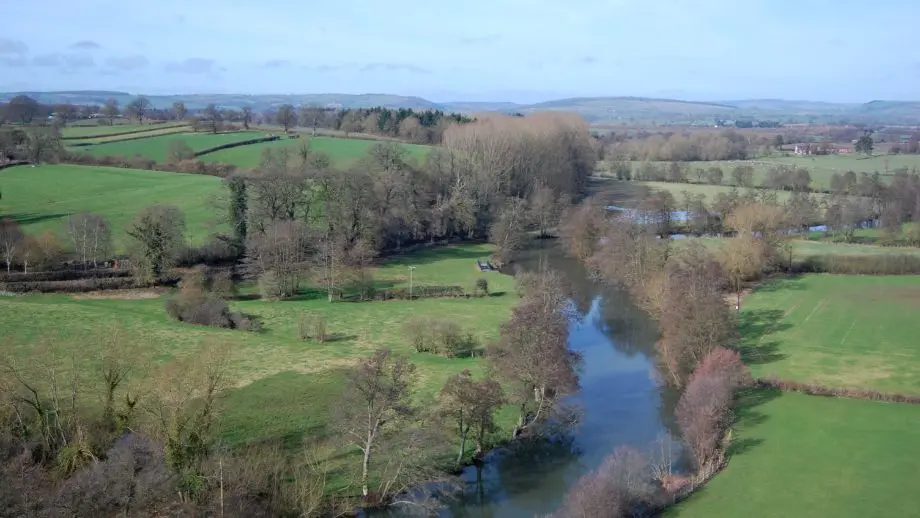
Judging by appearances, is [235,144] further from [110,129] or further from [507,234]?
[507,234]

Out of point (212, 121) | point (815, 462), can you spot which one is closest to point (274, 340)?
point (815, 462)

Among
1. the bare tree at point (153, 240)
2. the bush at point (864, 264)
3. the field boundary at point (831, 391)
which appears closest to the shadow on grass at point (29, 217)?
the bare tree at point (153, 240)

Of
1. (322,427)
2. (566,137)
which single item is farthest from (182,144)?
(322,427)

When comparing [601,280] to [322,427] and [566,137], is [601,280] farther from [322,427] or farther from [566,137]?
[566,137]

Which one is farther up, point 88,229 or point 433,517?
point 88,229

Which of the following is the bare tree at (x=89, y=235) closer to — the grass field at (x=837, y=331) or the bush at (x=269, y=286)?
the bush at (x=269, y=286)

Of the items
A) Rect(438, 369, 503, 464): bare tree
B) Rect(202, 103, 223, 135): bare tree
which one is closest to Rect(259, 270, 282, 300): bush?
Rect(438, 369, 503, 464): bare tree

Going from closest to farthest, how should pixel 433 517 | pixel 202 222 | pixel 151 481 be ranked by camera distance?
1. pixel 151 481
2. pixel 433 517
3. pixel 202 222
